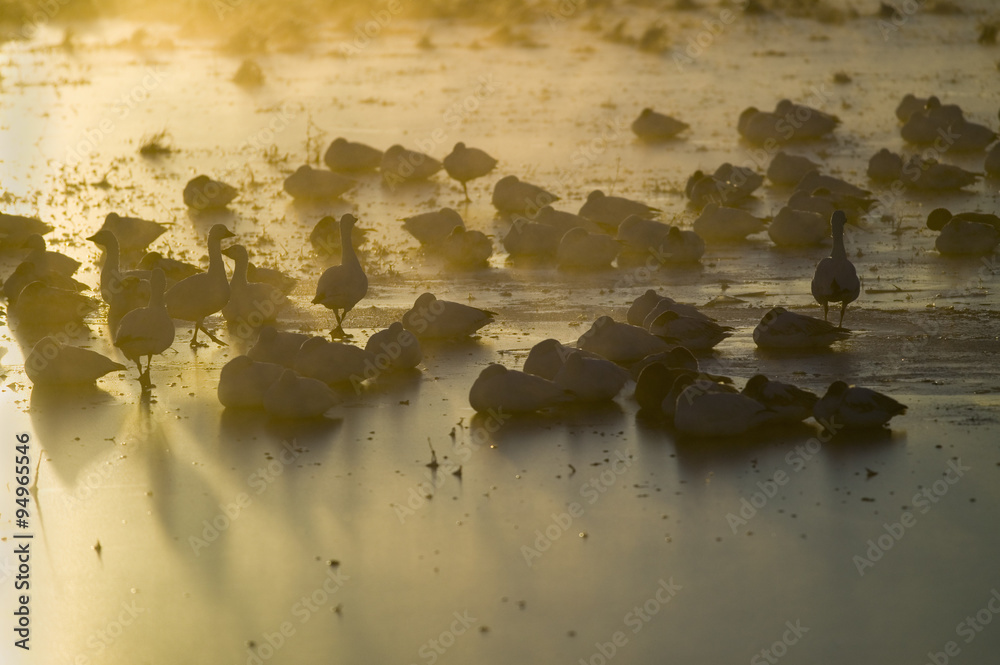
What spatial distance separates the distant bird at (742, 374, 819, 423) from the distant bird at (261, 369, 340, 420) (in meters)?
3.23

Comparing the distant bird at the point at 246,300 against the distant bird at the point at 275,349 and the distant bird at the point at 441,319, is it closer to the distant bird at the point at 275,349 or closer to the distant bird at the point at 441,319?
the distant bird at the point at 441,319

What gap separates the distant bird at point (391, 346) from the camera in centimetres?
1027

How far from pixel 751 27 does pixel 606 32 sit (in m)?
4.82

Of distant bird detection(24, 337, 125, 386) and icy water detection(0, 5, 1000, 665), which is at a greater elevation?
distant bird detection(24, 337, 125, 386)

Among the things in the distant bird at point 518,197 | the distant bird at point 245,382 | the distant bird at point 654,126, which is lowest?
the distant bird at point 245,382

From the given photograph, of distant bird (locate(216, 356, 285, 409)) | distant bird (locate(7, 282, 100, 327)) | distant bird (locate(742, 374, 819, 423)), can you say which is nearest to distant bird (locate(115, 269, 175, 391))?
distant bird (locate(216, 356, 285, 409))

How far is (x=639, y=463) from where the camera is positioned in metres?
8.44

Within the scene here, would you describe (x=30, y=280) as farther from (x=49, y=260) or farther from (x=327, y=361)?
(x=327, y=361)

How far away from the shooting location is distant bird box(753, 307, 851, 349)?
35.0 ft

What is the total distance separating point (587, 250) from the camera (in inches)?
552

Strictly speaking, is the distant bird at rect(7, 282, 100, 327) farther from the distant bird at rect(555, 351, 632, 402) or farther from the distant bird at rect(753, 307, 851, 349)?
the distant bird at rect(753, 307, 851, 349)

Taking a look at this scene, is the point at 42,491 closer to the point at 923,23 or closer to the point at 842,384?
the point at 842,384

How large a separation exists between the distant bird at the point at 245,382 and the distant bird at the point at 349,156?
34.5 ft

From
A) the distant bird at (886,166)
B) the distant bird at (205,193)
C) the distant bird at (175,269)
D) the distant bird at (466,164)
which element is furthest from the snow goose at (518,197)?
the distant bird at (886,166)
